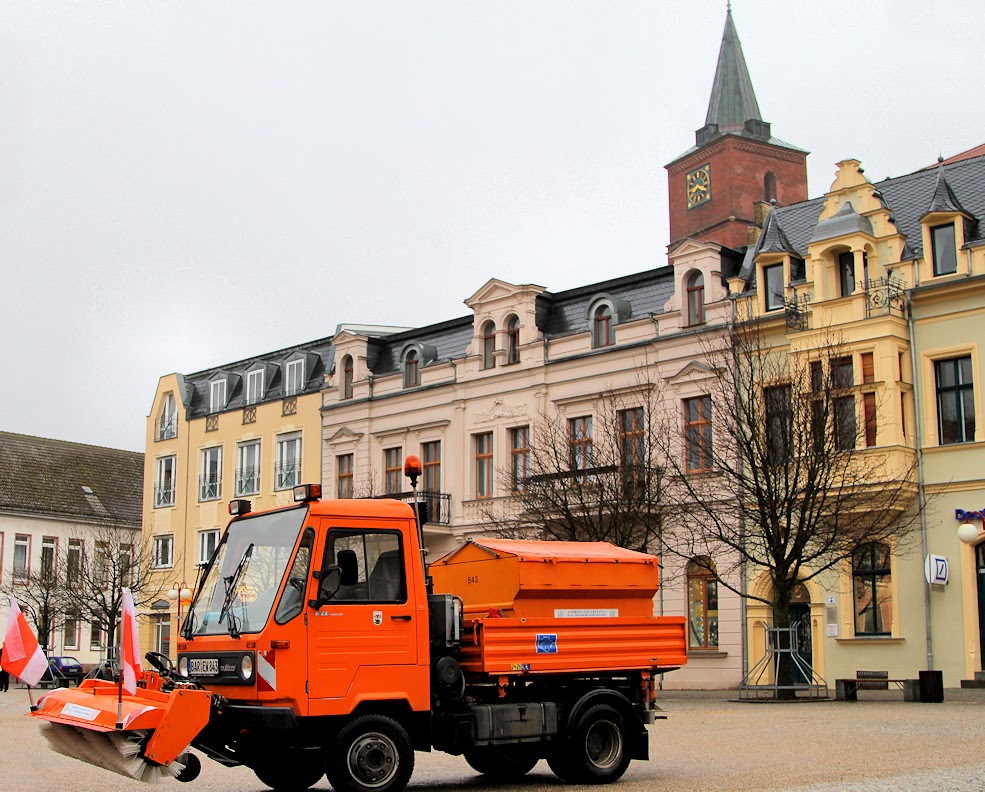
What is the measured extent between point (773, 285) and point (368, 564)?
23666 millimetres

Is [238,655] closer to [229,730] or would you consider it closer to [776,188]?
[229,730]

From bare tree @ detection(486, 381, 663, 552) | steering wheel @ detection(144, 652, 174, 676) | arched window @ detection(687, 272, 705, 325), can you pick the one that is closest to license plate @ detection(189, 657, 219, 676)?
steering wheel @ detection(144, 652, 174, 676)

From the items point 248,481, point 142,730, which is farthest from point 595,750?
point 248,481

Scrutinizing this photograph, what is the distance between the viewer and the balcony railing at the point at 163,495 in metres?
52.4

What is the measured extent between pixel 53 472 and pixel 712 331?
1512 inches

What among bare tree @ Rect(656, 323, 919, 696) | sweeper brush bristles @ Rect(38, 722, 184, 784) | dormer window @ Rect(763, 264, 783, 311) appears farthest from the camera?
dormer window @ Rect(763, 264, 783, 311)

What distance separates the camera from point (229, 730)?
11.3 metres

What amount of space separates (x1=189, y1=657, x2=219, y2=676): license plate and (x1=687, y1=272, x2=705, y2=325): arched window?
24929mm

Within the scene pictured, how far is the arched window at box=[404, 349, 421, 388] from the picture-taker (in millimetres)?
43256

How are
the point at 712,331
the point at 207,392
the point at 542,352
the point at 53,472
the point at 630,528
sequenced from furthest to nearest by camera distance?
the point at 53,472, the point at 207,392, the point at 542,352, the point at 712,331, the point at 630,528

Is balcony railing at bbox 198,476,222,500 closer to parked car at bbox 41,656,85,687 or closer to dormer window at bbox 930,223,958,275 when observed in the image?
parked car at bbox 41,656,85,687

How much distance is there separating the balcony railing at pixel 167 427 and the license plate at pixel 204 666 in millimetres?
42125

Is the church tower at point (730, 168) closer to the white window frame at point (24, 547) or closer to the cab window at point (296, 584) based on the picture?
the white window frame at point (24, 547)

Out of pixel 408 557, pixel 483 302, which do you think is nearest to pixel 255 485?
pixel 483 302
